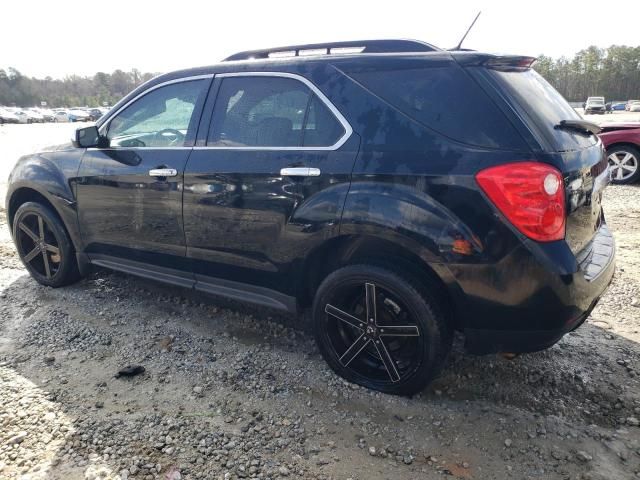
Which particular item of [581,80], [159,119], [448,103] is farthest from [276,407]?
[581,80]

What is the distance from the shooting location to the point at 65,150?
4059 mm

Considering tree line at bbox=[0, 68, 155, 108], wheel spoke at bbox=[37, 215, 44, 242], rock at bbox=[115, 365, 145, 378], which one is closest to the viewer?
rock at bbox=[115, 365, 145, 378]

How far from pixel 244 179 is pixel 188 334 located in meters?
1.33

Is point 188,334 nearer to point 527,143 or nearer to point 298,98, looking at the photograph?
point 298,98

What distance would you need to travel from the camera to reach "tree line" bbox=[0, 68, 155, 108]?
250 ft

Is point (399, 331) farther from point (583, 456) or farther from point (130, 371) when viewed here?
point (130, 371)

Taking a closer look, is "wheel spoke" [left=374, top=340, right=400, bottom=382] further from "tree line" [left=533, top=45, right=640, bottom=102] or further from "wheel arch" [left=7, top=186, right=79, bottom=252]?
"tree line" [left=533, top=45, right=640, bottom=102]

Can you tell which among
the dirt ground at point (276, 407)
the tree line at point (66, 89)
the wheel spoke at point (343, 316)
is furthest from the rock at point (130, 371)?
the tree line at point (66, 89)

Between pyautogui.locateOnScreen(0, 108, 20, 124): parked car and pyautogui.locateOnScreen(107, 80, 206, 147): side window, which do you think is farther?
pyautogui.locateOnScreen(0, 108, 20, 124): parked car

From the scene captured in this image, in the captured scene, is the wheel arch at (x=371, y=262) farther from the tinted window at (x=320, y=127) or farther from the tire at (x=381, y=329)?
the tinted window at (x=320, y=127)

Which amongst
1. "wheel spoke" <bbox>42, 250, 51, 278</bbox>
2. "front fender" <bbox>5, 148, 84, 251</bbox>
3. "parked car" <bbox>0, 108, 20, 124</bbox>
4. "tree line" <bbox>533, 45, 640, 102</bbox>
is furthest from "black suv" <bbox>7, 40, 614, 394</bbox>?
"tree line" <bbox>533, 45, 640, 102</bbox>

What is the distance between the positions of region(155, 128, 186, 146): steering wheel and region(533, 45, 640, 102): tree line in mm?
78567

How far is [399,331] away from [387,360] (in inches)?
8.3

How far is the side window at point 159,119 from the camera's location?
11.2 ft
